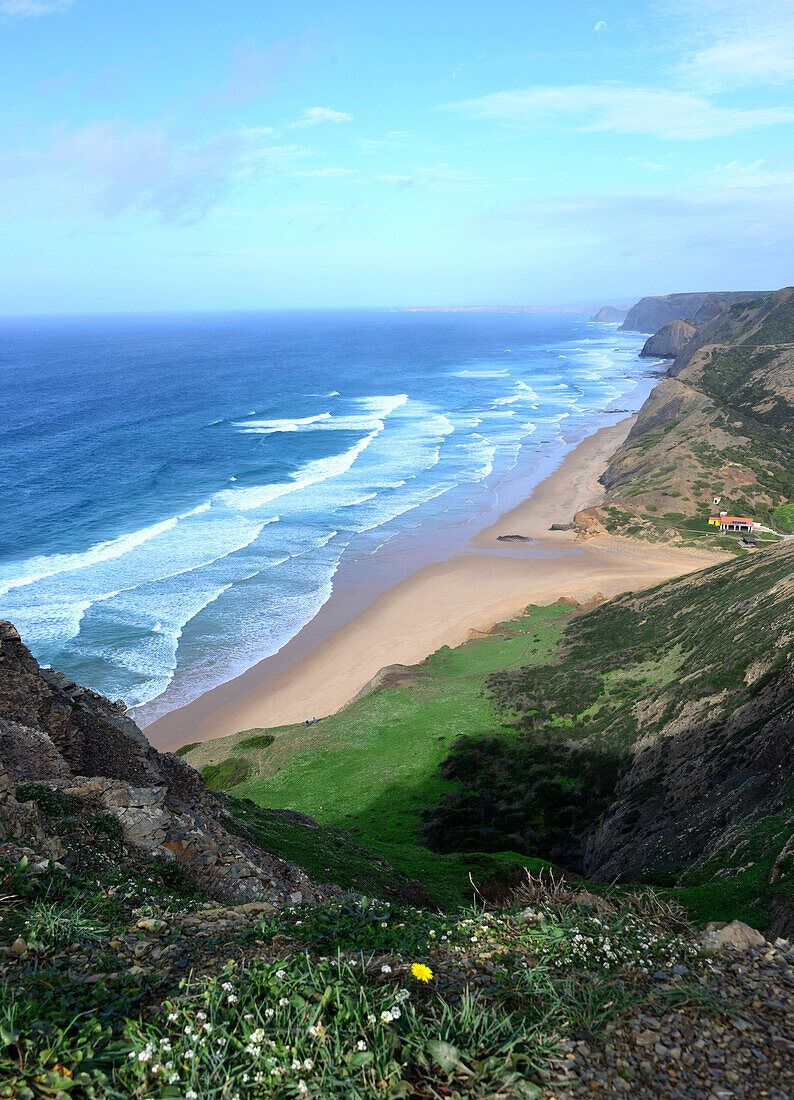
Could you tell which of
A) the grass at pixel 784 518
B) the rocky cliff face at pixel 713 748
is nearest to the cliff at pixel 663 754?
the rocky cliff face at pixel 713 748

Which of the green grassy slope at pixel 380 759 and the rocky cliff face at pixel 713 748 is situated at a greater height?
the rocky cliff face at pixel 713 748

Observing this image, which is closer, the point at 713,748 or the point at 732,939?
the point at 732,939

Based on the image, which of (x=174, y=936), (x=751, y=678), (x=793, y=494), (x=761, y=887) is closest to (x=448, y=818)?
(x=751, y=678)

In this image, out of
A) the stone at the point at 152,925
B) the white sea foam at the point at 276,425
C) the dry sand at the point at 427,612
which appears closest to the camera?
the stone at the point at 152,925

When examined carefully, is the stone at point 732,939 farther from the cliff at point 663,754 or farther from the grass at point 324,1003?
the cliff at point 663,754

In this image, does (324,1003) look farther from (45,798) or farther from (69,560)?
(69,560)

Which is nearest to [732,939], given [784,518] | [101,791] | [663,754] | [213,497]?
[101,791]
